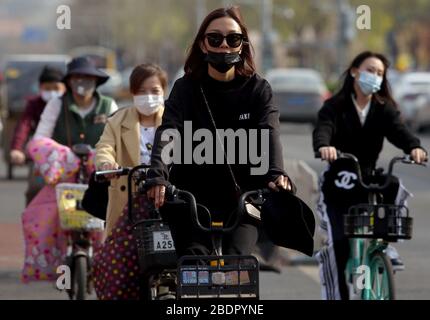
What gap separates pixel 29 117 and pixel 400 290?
10.9 feet

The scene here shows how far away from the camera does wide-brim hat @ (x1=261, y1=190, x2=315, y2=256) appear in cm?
630

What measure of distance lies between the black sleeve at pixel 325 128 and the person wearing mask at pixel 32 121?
2183 millimetres

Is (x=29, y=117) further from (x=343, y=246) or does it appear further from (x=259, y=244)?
(x=259, y=244)

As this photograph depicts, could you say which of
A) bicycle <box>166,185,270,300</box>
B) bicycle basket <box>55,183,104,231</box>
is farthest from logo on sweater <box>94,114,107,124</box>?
bicycle <box>166,185,270,300</box>

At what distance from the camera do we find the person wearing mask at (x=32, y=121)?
11.4 m

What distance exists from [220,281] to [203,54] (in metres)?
1.27

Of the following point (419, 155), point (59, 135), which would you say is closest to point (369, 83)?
point (419, 155)

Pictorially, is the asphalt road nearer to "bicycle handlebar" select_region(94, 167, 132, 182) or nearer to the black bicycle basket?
"bicycle handlebar" select_region(94, 167, 132, 182)

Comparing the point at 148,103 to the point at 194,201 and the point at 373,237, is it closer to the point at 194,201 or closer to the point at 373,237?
the point at 373,237

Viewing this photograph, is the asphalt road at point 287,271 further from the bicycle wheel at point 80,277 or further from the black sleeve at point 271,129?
the black sleeve at point 271,129

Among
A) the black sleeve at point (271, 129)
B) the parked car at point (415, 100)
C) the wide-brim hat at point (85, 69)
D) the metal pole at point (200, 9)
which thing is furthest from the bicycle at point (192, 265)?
the metal pole at point (200, 9)

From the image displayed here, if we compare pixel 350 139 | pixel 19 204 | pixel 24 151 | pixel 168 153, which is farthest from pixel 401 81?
pixel 168 153

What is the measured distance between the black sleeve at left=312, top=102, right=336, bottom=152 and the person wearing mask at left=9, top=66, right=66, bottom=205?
218cm

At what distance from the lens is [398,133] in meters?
9.16
